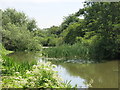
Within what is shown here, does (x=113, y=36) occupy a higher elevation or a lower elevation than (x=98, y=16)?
lower

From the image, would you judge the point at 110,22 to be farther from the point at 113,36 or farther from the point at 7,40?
the point at 7,40

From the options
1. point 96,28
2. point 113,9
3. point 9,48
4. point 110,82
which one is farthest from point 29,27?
point 110,82

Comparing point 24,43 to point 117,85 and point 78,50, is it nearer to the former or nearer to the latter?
point 78,50

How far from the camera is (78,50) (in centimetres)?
1034

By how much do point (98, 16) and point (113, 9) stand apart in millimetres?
981

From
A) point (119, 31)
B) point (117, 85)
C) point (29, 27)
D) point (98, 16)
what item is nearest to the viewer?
point (117, 85)

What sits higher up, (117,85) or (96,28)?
(96,28)

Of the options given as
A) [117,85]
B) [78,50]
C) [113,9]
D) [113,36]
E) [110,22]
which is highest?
[113,9]

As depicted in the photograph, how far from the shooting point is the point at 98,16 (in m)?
10.8

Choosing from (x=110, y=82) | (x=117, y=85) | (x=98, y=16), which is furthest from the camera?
(x=98, y=16)

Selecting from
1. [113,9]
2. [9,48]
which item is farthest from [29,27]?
[113,9]

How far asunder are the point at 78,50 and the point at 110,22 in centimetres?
239

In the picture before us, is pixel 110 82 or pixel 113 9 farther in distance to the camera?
pixel 113 9

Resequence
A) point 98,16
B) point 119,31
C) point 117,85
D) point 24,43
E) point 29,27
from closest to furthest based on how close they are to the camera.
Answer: point 117,85, point 119,31, point 98,16, point 24,43, point 29,27
